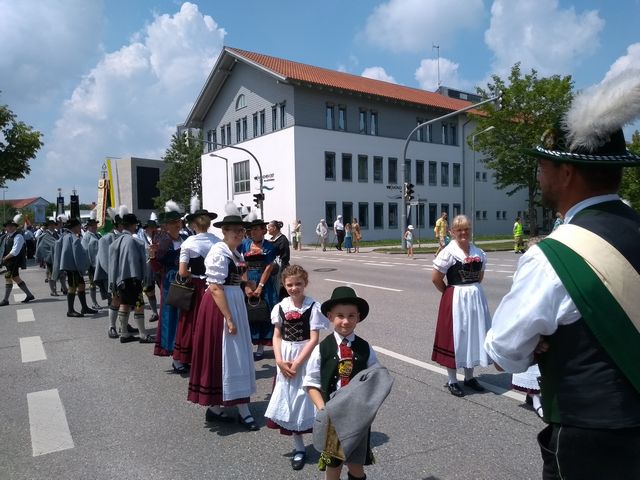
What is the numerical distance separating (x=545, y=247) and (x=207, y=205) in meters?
50.1

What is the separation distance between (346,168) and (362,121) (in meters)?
4.30

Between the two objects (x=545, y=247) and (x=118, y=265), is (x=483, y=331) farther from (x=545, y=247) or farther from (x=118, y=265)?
(x=118, y=265)

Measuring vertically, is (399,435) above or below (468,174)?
below

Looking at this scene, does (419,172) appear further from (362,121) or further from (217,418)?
(217,418)

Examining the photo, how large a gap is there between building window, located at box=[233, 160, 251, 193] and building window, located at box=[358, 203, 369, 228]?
386 inches

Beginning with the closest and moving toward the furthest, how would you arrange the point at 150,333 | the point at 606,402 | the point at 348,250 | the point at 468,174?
the point at 606,402 → the point at 150,333 → the point at 348,250 → the point at 468,174

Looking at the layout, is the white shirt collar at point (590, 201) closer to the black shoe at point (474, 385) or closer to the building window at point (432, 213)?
the black shoe at point (474, 385)

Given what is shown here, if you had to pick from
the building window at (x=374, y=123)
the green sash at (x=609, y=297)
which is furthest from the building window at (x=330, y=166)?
the green sash at (x=609, y=297)

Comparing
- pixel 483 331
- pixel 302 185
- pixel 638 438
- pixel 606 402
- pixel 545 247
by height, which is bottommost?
pixel 483 331

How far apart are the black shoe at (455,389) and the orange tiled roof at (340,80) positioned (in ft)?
110

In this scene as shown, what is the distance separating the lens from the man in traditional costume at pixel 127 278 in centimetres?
764

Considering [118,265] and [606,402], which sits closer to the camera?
[606,402]

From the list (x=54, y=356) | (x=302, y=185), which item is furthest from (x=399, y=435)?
(x=302, y=185)

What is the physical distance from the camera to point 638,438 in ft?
5.32
